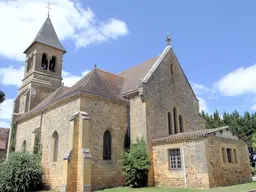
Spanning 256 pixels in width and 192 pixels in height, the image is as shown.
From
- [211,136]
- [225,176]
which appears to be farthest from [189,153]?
[225,176]

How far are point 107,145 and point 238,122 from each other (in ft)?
102

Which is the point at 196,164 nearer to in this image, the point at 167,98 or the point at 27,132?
the point at 167,98

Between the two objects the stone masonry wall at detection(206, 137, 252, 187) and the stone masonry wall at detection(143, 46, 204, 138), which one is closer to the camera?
the stone masonry wall at detection(206, 137, 252, 187)

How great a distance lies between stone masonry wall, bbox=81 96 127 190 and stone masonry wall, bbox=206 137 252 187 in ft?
22.5

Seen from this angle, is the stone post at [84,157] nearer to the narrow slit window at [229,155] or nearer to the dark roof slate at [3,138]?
the narrow slit window at [229,155]

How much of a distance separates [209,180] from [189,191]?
174cm

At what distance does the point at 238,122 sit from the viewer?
42469 mm

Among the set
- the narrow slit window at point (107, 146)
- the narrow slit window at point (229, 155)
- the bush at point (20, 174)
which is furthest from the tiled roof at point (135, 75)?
the bush at point (20, 174)

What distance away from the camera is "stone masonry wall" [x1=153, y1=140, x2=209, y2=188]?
15773mm

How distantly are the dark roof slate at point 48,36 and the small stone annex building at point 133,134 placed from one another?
1203 cm

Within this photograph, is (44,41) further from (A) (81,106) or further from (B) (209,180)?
(B) (209,180)

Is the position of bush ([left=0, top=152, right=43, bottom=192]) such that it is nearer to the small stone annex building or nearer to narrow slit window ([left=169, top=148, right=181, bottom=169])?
the small stone annex building

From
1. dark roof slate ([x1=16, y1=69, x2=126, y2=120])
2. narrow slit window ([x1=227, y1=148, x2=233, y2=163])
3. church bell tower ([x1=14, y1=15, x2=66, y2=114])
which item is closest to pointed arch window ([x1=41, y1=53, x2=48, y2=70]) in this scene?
church bell tower ([x1=14, y1=15, x2=66, y2=114])

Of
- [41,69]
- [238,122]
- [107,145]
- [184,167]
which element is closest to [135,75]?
[107,145]
